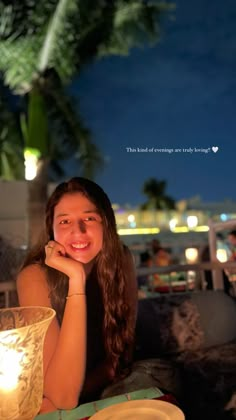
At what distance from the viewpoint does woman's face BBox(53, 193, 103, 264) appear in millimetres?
1475

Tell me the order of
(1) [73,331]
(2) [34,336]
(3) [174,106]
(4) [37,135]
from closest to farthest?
(2) [34,336] → (1) [73,331] → (3) [174,106] → (4) [37,135]

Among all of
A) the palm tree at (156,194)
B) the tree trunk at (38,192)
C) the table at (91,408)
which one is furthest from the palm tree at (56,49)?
the palm tree at (156,194)

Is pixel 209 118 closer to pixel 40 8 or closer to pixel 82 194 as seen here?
pixel 82 194

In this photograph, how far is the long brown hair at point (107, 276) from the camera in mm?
1590

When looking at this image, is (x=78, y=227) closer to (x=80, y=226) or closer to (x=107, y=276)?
(x=80, y=226)

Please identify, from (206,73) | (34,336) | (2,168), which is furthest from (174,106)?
(2,168)

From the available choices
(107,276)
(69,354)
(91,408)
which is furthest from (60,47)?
(91,408)

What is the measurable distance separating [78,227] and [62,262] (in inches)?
7.4

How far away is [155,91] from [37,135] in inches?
271

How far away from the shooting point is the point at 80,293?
49.6 inches

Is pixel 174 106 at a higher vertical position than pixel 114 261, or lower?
higher

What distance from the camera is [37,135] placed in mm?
9047

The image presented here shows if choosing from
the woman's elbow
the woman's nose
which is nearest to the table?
the woman's elbow

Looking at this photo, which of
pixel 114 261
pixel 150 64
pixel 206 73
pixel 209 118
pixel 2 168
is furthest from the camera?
pixel 2 168
